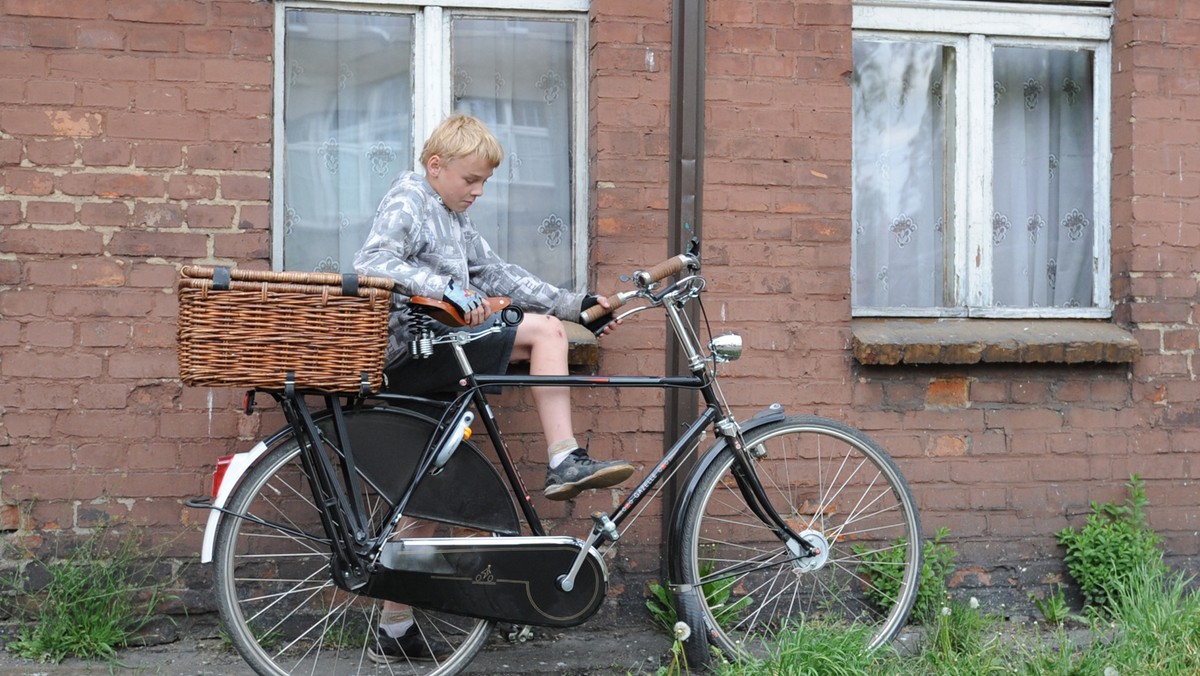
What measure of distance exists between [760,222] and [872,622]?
59.5 inches

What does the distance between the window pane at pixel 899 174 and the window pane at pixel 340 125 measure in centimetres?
182

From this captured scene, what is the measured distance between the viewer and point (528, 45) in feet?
15.7

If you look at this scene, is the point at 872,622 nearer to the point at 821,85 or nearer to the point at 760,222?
the point at 760,222

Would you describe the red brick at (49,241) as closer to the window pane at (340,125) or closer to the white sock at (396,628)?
the window pane at (340,125)

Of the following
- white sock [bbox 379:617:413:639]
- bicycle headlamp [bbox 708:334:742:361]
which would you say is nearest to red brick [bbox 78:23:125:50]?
white sock [bbox 379:617:413:639]

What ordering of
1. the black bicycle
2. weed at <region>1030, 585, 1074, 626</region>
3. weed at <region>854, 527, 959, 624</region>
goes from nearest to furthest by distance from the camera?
the black bicycle
weed at <region>854, 527, 959, 624</region>
weed at <region>1030, 585, 1074, 626</region>

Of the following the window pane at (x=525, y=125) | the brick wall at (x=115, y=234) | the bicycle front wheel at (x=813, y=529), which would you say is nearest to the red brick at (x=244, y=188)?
the brick wall at (x=115, y=234)

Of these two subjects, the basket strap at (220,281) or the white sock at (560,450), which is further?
the white sock at (560,450)

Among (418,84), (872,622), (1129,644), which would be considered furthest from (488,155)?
(1129,644)

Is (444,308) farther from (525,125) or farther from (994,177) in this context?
(994,177)

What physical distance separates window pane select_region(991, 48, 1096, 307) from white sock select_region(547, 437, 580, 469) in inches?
89.1

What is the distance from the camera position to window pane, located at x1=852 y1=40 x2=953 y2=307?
5.02 m

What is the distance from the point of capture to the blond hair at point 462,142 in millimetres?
3799

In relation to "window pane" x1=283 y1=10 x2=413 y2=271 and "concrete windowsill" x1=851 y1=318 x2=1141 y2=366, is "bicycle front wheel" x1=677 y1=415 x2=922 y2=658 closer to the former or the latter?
"concrete windowsill" x1=851 y1=318 x2=1141 y2=366
